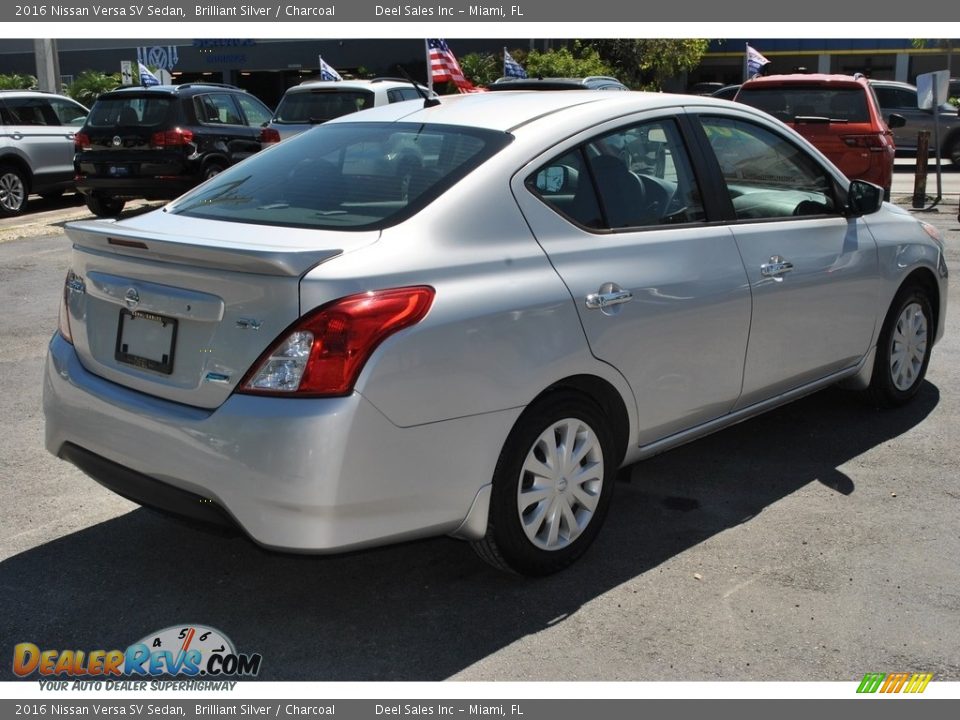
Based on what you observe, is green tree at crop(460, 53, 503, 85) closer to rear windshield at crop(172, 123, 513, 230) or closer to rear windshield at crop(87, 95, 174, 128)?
rear windshield at crop(87, 95, 174, 128)

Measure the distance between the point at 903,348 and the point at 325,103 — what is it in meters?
10.1

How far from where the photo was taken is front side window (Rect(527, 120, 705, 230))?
12.9 ft

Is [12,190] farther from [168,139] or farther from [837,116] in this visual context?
[837,116]

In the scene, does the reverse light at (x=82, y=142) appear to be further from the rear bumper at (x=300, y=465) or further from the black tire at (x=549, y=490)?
the black tire at (x=549, y=490)

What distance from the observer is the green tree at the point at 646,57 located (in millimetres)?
38656

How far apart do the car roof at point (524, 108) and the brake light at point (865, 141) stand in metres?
7.44

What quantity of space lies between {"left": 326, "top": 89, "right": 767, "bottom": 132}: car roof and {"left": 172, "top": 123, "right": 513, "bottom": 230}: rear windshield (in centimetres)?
9

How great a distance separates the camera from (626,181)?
4156 millimetres

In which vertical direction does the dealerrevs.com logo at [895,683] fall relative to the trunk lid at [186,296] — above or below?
below

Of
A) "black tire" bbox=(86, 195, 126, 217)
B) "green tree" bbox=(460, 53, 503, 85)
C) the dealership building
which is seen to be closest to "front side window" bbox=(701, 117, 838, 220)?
"black tire" bbox=(86, 195, 126, 217)

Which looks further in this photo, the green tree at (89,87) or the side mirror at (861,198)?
the green tree at (89,87)

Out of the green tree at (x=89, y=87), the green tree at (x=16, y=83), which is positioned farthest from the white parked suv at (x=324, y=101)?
the green tree at (x=16, y=83)

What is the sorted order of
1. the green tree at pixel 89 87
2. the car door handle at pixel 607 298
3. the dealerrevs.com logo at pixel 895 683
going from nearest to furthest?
the dealerrevs.com logo at pixel 895 683 → the car door handle at pixel 607 298 → the green tree at pixel 89 87

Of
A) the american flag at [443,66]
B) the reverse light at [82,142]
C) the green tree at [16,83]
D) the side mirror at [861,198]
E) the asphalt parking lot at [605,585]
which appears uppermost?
the green tree at [16,83]
